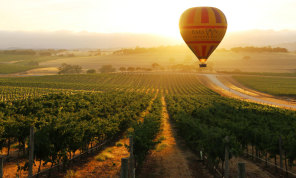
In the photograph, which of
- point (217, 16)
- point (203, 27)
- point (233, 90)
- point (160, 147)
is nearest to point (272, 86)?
point (233, 90)

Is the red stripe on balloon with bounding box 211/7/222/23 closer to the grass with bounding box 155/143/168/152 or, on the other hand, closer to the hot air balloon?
the hot air balloon

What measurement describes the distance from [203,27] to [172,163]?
1842cm

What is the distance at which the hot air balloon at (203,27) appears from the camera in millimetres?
35156

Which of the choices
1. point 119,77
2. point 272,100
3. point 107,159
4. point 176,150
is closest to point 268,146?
point 176,150

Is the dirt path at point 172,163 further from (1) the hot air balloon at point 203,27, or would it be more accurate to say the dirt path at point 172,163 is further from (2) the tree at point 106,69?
(2) the tree at point 106,69

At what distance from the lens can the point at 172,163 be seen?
78.5 feet

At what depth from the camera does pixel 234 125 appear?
1075 inches

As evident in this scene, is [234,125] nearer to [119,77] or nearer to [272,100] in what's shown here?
[272,100]

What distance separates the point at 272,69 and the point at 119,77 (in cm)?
9676

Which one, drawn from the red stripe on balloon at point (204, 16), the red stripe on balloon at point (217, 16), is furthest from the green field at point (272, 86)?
the red stripe on balloon at point (204, 16)

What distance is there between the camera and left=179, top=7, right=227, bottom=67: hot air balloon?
35.2 meters

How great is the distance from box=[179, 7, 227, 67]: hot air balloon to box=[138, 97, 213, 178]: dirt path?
12.3m

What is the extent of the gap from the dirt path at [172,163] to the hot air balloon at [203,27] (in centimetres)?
1235

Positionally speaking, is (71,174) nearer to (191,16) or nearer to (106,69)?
(191,16)
